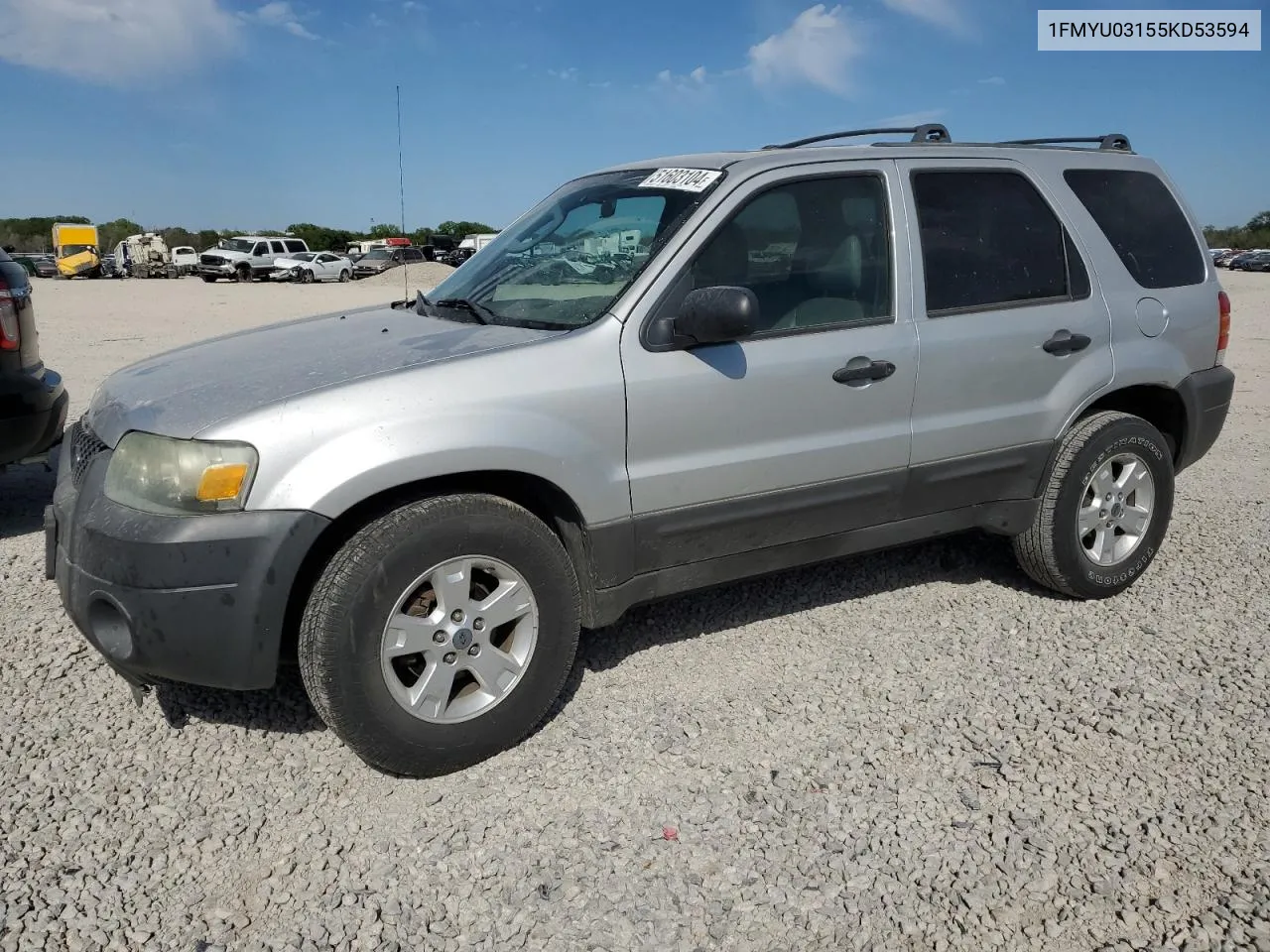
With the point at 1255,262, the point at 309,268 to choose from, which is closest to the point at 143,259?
the point at 309,268

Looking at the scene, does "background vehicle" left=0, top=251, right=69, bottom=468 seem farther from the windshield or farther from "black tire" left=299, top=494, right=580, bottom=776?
"black tire" left=299, top=494, right=580, bottom=776

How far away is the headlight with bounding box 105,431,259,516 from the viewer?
9.00ft

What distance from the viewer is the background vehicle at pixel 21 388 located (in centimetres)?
477

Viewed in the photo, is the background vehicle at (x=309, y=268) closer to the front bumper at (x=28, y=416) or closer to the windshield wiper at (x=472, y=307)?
the front bumper at (x=28, y=416)

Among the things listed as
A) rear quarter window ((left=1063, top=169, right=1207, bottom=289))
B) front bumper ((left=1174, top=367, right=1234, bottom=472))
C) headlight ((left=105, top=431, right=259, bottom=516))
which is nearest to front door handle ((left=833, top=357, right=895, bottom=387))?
rear quarter window ((left=1063, top=169, right=1207, bottom=289))

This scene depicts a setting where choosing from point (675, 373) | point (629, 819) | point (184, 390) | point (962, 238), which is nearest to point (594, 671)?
point (629, 819)

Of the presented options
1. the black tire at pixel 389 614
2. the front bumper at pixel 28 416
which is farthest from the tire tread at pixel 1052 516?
the front bumper at pixel 28 416

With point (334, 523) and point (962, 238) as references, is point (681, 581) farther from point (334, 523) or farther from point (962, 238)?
point (962, 238)

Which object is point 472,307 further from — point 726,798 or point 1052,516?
point 1052,516

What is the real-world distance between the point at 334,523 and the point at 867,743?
1.81m

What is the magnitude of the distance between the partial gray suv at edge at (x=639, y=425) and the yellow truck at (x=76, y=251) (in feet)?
153

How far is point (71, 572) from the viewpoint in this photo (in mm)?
2984

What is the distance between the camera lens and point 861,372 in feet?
11.8

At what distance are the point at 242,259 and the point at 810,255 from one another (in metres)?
40.9
